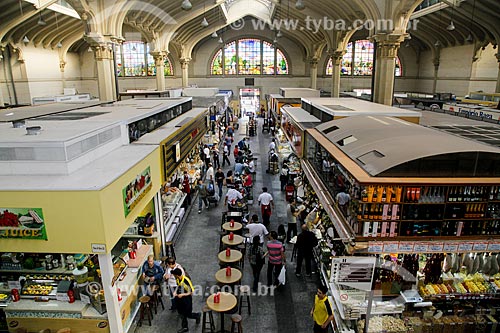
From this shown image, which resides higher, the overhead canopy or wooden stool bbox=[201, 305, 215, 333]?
the overhead canopy

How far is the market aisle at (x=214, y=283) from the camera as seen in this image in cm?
641

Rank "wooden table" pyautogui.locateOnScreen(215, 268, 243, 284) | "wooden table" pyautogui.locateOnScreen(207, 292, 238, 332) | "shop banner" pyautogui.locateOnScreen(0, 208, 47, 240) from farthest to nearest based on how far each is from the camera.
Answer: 1. "wooden table" pyautogui.locateOnScreen(215, 268, 243, 284)
2. "wooden table" pyautogui.locateOnScreen(207, 292, 238, 332)
3. "shop banner" pyautogui.locateOnScreen(0, 208, 47, 240)

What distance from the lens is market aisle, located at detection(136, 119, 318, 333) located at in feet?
21.0

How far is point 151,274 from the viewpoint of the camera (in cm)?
676

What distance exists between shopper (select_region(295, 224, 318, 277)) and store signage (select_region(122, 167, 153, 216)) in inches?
129

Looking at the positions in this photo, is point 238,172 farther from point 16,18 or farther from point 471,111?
point 16,18

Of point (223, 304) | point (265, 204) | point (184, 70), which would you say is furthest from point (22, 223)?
point (184, 70)

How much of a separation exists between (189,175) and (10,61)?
18.6 m

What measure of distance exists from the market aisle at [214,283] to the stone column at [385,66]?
6.39m

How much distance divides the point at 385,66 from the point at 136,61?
26046mm

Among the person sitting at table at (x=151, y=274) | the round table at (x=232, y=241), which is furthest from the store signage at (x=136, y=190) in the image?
the round table at (x=232, y=241)

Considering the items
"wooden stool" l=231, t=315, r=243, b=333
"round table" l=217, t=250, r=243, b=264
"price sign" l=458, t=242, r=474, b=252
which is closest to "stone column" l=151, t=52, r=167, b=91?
"round table" l=217, t=250, r=243, b=264

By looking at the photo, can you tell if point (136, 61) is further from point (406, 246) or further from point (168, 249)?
point (406, 246)

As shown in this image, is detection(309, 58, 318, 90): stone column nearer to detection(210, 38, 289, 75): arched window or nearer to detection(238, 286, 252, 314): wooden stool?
detection(210, 38, 289, 75): arched window
